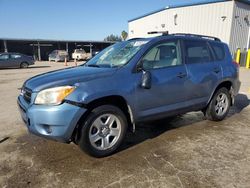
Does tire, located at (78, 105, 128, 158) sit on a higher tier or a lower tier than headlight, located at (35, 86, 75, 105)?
lower

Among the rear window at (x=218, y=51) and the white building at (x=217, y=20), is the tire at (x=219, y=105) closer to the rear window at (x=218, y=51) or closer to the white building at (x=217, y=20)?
the rear window at (x=218, y=51)

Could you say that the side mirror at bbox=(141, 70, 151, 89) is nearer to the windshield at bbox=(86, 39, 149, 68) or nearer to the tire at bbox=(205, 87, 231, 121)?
the windshield at bbox=(86, 39, 149, 68)

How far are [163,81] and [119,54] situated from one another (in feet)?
2.99

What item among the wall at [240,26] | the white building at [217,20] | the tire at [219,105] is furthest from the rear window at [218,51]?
the wall at [240,26]

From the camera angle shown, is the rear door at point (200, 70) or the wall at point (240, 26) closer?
the rear door at point (200, 70)

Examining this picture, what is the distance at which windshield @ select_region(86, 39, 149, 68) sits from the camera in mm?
3869

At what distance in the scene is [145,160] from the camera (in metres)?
3.46

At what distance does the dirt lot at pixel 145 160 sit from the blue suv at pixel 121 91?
1.14 ft

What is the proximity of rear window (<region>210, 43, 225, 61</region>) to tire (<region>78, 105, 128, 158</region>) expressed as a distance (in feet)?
8.58

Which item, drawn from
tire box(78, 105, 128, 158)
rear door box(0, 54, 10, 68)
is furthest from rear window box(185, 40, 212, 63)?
rear door box(0, 54, 10, 68)

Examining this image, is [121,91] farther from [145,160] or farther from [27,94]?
[27,94]

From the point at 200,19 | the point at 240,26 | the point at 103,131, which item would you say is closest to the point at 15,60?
the point at 200,19

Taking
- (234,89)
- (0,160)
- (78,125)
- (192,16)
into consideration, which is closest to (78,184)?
Answer: (78,125)

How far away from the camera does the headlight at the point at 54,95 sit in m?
3.12
